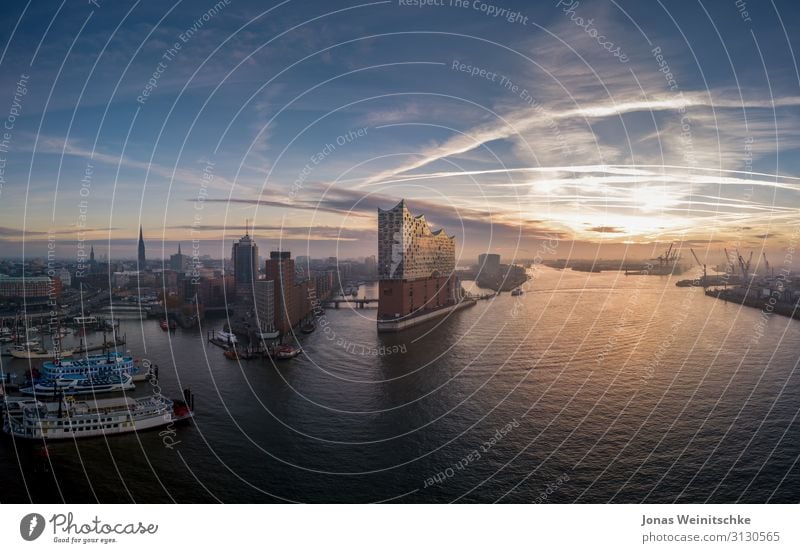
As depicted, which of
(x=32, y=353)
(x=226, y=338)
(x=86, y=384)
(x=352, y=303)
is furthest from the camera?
(x=352, y=303)

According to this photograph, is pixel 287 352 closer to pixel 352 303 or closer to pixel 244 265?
pixel 244 265

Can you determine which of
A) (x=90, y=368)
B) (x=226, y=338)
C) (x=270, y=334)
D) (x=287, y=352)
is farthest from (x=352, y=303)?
(x=90, y=368)

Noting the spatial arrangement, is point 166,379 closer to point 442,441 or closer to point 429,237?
point 442,441

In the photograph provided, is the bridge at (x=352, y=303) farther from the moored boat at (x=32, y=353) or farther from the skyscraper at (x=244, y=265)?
the moored boat at (x=32, y=353)
